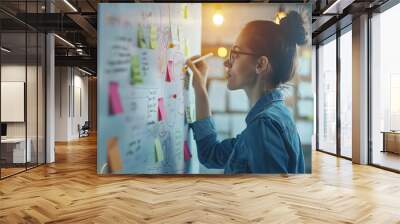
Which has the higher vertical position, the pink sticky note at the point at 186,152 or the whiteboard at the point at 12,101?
the whiteboard at the point at 12,101

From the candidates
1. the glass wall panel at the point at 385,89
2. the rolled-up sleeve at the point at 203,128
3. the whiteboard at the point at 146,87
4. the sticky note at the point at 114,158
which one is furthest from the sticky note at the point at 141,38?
the glass wall panel at the point at 385,89

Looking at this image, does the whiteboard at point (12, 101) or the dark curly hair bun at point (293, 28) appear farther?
the whiteboard at point (12, 101)

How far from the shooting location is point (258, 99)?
21.0 ft

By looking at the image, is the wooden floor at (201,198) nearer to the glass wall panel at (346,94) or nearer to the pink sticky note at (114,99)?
the pink sticky note at (114,99)

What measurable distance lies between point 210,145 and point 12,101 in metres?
3.74

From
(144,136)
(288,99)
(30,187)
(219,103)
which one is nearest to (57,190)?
(30,187)

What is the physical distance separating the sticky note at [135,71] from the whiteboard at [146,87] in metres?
0.02

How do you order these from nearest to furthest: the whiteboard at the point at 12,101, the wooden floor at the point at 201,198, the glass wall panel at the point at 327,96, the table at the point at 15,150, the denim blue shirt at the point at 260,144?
the wooden floor at the point at 201,198
the denim blue shirt at the point at 260,144
the whiteboard at the point at 12,101
the table at the point at 15,150
the glass wall panel at the point at 327,96

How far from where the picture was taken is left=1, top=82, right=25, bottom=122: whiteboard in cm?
662

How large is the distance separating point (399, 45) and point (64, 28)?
277 inches

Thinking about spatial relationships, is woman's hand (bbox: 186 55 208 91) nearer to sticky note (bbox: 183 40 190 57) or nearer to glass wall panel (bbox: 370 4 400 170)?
sticky note (bbox: 183 40 190 57)

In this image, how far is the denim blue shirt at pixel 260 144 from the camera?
630 cm

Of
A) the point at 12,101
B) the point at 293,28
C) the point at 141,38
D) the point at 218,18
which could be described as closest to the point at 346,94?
the point at 293,28

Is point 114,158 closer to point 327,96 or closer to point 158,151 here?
point 158,151
